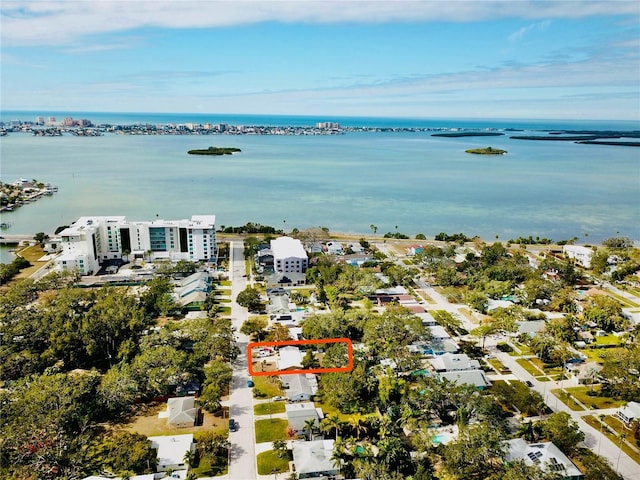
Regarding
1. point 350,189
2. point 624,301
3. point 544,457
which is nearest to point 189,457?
point 544,457

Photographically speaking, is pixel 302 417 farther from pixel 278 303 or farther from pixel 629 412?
pixel 629 412

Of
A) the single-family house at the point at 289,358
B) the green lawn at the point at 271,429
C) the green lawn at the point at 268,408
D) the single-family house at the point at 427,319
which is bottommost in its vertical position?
the green lawn at the point at 271,429

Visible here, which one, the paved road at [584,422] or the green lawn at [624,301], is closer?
the paved road at [584,422]

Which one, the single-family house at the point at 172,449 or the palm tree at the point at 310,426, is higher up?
the palm tree at the point at 310,426

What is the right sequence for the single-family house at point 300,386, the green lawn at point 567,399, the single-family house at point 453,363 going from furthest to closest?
the single-family house at point 453,363, the single-family house at point 300,386, the green lawn at point 567,399

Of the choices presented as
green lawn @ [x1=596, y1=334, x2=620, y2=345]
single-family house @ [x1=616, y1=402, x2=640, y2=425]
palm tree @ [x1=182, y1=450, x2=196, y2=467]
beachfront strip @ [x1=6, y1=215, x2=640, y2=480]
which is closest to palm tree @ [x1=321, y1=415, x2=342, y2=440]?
beachfront strip @ [x1=6, y1=215, x2=640, y2=480]

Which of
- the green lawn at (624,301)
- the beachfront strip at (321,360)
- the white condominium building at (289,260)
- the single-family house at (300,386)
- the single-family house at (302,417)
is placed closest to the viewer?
the beachfront strip at (321,360)

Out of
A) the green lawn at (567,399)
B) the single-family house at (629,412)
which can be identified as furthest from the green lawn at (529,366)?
the single-family house at (629,412)

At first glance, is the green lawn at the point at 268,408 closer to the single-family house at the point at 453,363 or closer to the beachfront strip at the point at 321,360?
the beachfront strip at the point at 321,360
